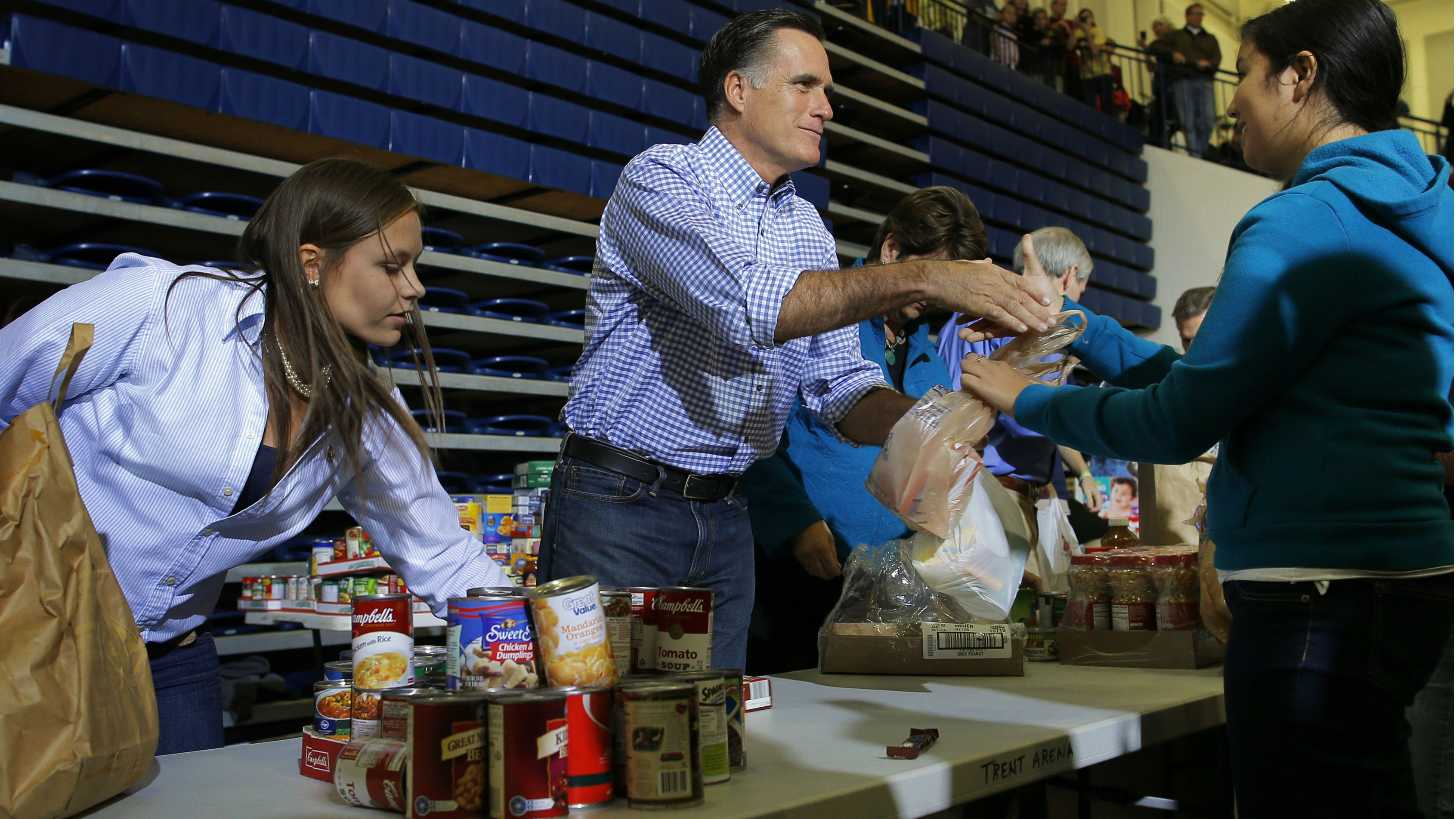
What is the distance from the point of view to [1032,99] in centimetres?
927

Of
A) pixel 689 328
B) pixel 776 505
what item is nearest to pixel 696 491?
pixel 689 328

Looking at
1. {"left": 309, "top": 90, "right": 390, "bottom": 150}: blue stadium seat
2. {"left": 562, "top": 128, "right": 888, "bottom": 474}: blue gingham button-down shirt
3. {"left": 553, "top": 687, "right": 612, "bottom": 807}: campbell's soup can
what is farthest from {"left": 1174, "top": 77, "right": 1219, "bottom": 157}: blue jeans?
{"left": 553, "top": 687, "right": 612, "bottom": 807}: campbell's soup can

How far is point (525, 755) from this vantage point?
0.88 metres

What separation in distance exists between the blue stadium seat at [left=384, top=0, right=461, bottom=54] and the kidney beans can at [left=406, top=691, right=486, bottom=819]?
4.17 metres

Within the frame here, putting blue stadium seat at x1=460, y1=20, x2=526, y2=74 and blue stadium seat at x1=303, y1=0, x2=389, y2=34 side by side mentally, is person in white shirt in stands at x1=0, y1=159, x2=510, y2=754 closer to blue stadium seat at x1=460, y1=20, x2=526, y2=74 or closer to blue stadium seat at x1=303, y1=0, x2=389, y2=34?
blue stadium seat at x1=303, y1=0, x2=389, y2=34

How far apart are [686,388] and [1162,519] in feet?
5.81

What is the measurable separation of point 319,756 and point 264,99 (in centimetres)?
343

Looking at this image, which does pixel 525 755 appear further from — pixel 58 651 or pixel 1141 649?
pixel 1141 649

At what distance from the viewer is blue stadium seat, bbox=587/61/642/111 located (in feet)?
17.3

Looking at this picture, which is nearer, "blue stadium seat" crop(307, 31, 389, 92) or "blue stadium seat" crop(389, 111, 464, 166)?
"blue stadium seat" crop(307, 31, 389, 92)

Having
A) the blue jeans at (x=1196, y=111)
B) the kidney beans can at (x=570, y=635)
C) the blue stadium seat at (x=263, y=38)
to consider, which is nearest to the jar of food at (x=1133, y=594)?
the kidney beans can at (x=570, y=635)

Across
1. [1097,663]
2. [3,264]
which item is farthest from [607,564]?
[3,264]

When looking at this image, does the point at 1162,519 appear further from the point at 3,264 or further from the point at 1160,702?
the point at 3,264

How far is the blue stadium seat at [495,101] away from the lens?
4.65 metres
